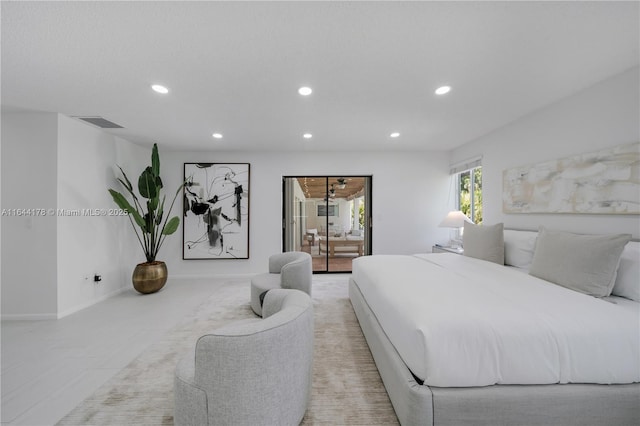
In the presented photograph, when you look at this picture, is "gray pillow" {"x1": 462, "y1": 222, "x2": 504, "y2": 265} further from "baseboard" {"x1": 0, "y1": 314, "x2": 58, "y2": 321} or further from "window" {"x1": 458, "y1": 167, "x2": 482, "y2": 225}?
"baseboard" {"x1": 0, "y1": 314, "x2": 58, "y2": 321}

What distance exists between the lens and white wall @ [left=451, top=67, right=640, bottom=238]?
79.4 inches

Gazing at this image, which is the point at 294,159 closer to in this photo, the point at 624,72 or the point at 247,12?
the point at 247,12

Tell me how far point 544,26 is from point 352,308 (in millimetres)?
3119

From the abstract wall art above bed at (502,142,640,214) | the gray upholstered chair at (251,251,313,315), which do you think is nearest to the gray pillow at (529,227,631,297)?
the abstract wall art above bed at (502,142,640,214)

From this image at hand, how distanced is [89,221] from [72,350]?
1926mm

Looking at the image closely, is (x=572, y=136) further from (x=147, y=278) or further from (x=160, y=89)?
(x=147, y=278)

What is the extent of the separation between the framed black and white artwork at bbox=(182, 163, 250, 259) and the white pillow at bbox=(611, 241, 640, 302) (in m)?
4.74

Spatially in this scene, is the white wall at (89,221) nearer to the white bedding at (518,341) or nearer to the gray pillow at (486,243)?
the white bedding at (518,341)

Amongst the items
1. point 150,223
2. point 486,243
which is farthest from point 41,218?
point 486,243

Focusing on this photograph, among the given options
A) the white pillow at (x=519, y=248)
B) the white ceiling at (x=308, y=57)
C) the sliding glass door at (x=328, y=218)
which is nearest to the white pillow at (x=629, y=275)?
the white pillow at (x=519, y=248)

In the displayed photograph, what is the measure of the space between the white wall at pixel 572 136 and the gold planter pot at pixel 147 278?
5342 millimetres

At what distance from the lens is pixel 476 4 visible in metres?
1.35

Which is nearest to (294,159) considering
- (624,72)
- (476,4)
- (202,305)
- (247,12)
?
(202,305)

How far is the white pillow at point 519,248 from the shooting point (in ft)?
8.47
